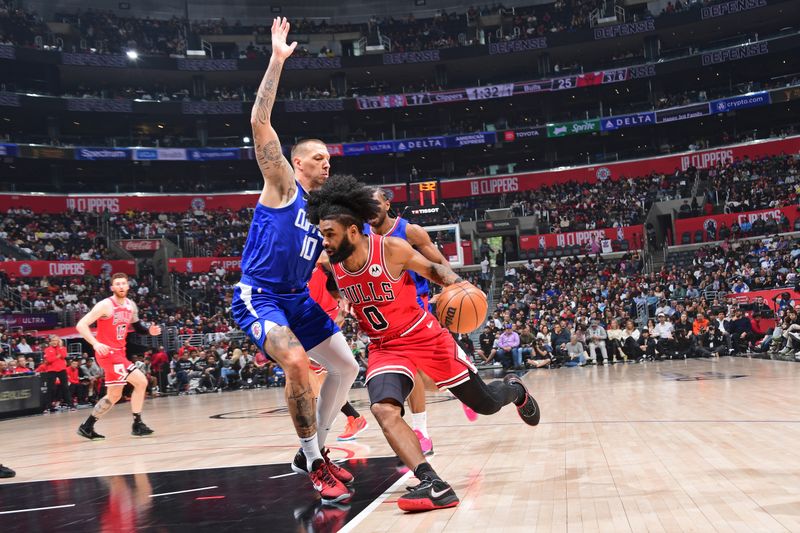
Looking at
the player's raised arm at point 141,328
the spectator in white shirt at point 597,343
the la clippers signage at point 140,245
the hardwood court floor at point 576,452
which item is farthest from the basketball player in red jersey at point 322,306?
the la clippers signage at point 140,245

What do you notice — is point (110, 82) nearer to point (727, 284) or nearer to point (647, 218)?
point (647, 218)

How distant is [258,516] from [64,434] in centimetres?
779

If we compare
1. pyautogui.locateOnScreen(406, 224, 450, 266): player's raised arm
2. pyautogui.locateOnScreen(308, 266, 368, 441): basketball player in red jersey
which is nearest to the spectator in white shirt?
pyautogui.locateOnScreen(308, 266, 368, 441): basketball player in red jersey

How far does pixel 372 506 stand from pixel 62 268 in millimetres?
30828

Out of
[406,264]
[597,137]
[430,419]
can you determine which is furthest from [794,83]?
[406,264]

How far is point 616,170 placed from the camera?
38875 mm

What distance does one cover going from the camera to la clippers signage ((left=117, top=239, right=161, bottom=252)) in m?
34.8

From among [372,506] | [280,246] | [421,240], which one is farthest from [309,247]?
[372,506]

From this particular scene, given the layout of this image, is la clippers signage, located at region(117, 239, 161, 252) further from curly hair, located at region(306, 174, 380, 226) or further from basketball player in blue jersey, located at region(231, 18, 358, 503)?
Result: curly hair, located at region(306, 174, 380, 226)

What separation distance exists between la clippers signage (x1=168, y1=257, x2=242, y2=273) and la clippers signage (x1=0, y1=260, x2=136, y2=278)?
1902mm

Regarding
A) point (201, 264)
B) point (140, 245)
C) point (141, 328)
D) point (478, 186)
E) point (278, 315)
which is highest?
point (478, 186)

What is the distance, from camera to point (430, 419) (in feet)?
29.9

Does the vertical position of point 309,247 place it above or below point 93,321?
above

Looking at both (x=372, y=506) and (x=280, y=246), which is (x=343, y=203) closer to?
(x=280, y=246)
